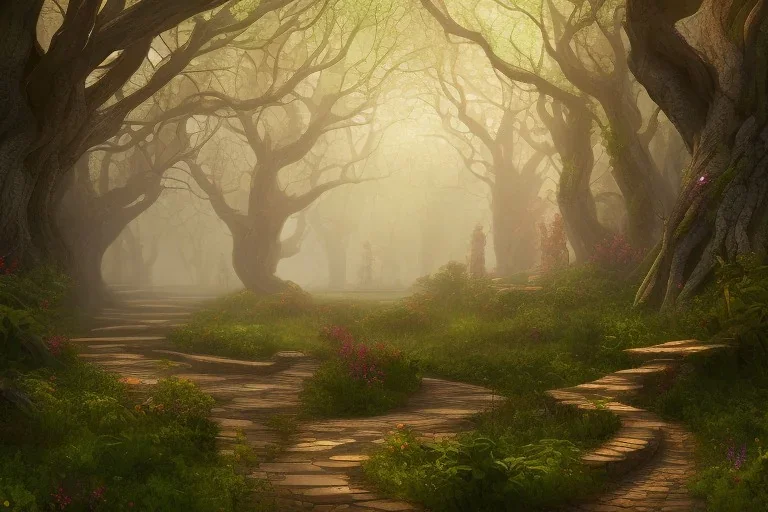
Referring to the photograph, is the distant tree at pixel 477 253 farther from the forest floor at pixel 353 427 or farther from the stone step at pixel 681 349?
the stone step at pixel 681 349

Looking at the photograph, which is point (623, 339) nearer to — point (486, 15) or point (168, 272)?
point (486, 15)

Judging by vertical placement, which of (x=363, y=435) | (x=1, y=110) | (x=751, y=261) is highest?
(x=1, y=110)

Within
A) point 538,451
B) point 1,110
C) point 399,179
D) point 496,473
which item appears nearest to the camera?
point 496,473

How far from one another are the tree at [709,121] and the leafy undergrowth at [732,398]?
1412mm

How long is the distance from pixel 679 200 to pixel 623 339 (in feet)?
10.7

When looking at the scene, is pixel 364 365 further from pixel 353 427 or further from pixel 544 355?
pixel 544 355

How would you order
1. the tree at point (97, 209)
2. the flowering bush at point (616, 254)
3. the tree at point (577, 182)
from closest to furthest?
the flowering bush at point (616, 254), the tree at point (577, 182), the tree at point (97, 209)

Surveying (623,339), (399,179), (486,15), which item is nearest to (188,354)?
(623,339)

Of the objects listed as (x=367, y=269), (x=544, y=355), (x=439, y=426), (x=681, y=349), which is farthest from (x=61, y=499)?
(x=367, y=269)

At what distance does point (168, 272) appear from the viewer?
80312 millimetres

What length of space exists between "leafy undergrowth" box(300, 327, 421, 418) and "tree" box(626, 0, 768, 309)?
203 inches

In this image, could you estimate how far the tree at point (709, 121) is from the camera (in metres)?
11.6

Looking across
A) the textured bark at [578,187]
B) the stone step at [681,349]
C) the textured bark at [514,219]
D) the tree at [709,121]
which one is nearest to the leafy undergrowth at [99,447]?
the stone step at [681,349]

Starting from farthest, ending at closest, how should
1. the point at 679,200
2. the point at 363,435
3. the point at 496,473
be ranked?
the point at 679,200 → the point at 363,435 → the point at 496,473
